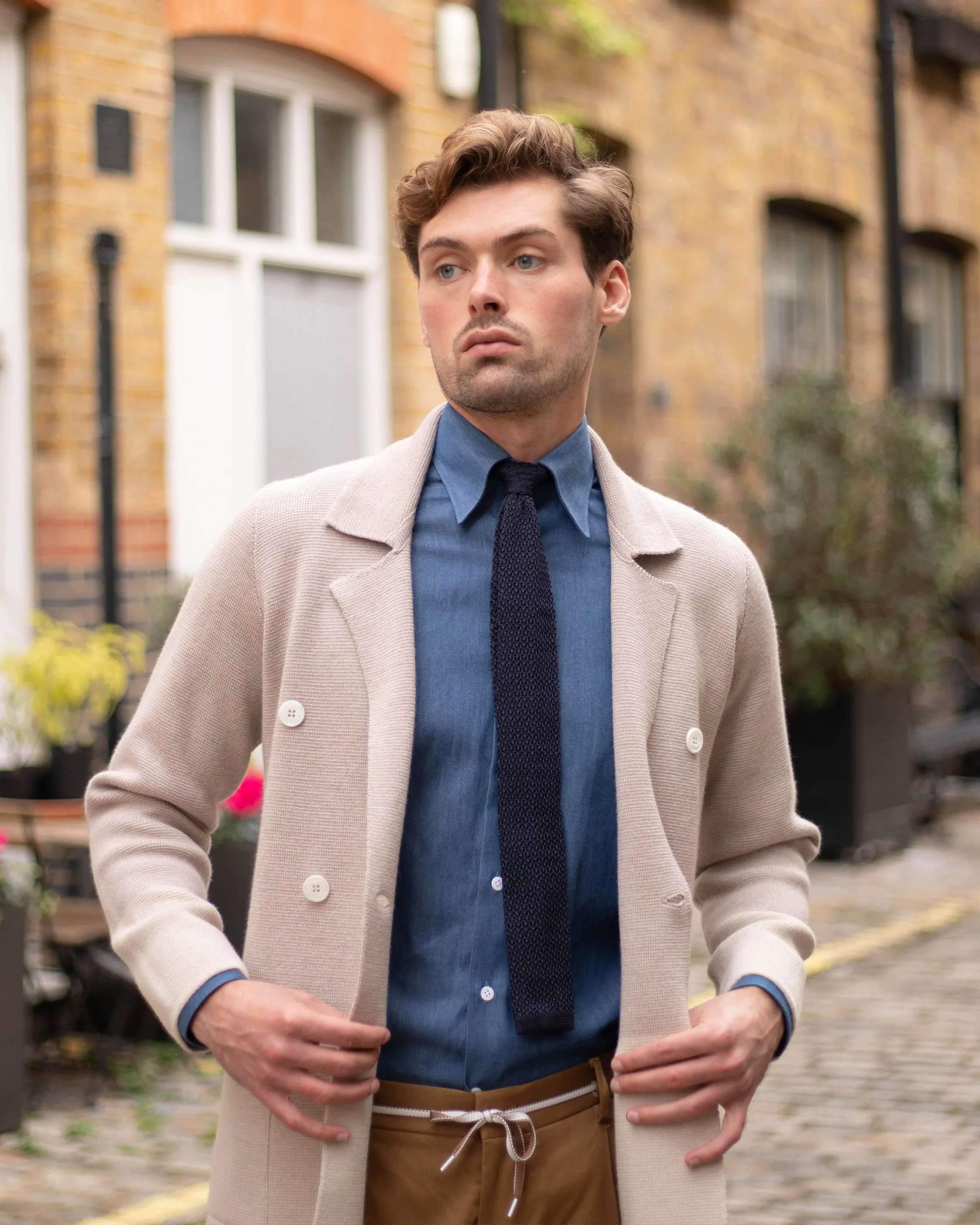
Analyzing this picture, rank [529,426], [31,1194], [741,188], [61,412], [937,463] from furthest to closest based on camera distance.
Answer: [741,188]
[937,463]
[61,412]
[31,1194]
[529,426]

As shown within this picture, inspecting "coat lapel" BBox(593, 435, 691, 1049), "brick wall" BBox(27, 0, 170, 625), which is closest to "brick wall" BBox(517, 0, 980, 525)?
"brick wall" BBox(27, 0, 170, 625)

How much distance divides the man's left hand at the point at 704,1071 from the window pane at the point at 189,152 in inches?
277

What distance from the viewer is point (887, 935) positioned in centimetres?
801

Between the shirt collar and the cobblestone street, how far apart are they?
2908 mm

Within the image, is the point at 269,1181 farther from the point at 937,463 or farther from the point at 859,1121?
the point at 937,463

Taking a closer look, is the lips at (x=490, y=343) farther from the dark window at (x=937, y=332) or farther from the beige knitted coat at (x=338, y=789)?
the dark window at (x=937, y=332)

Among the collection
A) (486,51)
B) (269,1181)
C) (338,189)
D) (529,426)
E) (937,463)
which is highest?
(486,51)

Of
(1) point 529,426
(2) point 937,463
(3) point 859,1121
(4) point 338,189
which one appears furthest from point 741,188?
(1) point 529,426

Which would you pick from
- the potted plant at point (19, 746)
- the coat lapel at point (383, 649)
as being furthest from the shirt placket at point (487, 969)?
the potted plant at point (19, 746)

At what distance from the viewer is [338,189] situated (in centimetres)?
928

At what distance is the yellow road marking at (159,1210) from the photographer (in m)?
4.52

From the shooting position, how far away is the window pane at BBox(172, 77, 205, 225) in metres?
8.42

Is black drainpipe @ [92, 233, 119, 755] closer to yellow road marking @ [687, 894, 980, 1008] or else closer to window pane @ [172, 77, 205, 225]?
window pane @ [172, 77, 205, 225]

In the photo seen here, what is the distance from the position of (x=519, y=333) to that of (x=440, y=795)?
0.56 metres
